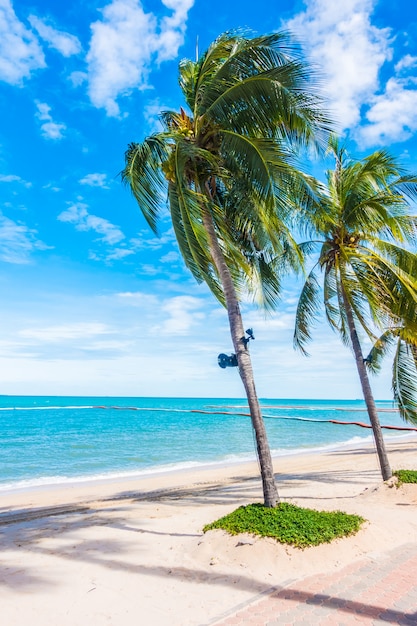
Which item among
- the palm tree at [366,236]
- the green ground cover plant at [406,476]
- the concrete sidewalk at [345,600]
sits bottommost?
the concrete sidewalk at [345,600]

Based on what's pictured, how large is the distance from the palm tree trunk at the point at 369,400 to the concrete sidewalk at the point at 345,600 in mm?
4901

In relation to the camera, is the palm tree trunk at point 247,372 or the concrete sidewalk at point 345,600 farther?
the palm tree trunk at point 247,372

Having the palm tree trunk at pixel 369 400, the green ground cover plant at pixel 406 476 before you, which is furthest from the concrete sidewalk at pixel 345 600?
the palm tree trunk at pixel 369 400

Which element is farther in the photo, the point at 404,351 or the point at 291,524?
the point at 404,351

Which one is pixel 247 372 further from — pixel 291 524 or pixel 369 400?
pixel 369 400

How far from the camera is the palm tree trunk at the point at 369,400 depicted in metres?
10.1

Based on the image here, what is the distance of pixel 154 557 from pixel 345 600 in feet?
9.51

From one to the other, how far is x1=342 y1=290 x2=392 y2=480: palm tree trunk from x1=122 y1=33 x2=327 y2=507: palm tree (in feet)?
12.0

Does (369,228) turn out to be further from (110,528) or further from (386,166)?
(110,528)

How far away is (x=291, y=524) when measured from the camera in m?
6.18

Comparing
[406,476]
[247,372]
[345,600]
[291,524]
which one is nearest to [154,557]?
[291,524]

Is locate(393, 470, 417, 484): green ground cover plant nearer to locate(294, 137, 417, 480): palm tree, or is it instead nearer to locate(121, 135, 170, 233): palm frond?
locate(294, 137, 417, 480): palm tree

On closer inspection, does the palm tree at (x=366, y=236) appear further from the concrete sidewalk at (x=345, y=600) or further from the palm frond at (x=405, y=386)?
the concrete sidewalk at (x=345, y=600)

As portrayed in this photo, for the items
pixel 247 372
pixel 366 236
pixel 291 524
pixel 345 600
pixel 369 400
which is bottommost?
pixel 345 600
